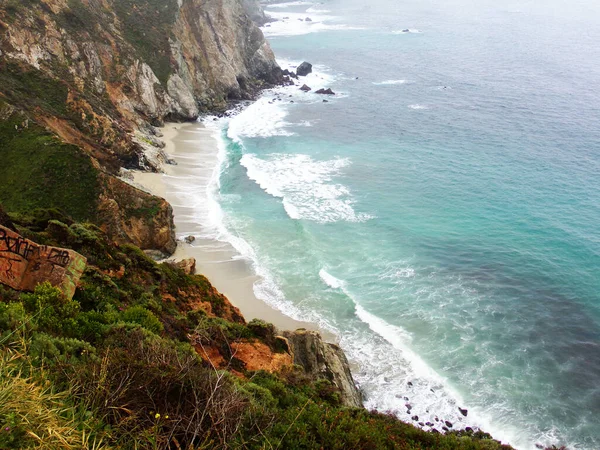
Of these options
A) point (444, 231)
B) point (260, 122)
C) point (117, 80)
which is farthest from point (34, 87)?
point (444, 231)

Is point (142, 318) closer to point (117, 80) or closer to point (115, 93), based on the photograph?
point (115, 93)

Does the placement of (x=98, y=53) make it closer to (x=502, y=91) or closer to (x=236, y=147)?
(x=236, y=147)

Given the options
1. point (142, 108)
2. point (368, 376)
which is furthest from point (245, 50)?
point (368, 376)

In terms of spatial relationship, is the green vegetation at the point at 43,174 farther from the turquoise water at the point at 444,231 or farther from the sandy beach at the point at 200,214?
the turquoise water at the point at 444,231

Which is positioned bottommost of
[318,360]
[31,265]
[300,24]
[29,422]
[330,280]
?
[330,280]

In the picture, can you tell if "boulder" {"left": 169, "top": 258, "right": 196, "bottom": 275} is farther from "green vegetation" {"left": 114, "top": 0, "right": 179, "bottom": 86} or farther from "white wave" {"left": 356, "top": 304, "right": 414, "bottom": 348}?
"green vegetation" {"left": 114, "top": 0, "right": 179, "bottom": 86}

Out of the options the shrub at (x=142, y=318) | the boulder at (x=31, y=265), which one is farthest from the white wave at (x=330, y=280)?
the boulder at (x=31, y=265)
